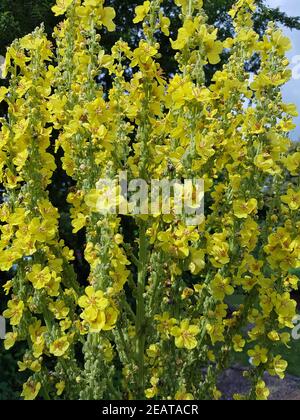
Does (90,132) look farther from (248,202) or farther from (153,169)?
(248,202)

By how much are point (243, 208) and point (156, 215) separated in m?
0.42

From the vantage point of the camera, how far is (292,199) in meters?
2.17

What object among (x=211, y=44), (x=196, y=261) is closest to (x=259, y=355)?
(x=196, y=261)

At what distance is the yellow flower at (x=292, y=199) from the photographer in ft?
7.02

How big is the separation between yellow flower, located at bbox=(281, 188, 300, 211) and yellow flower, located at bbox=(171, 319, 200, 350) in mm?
634

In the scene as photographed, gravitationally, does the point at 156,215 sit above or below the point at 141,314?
above

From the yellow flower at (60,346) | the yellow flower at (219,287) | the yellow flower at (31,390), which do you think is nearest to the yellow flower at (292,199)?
the yellow flower at (219,287)

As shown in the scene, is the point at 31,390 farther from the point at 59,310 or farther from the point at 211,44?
the point at 211,44

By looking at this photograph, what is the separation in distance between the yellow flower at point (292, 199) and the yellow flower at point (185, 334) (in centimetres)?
63

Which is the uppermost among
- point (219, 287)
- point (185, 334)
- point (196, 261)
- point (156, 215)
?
point (156, 215)

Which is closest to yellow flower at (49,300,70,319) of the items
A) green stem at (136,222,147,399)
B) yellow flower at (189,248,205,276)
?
green stem at (136,222,147,399)

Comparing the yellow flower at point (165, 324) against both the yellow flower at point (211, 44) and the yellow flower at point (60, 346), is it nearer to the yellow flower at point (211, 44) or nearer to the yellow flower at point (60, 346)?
the yellow flower at point (60, 346)

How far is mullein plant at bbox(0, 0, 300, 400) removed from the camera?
1979 millimetres
